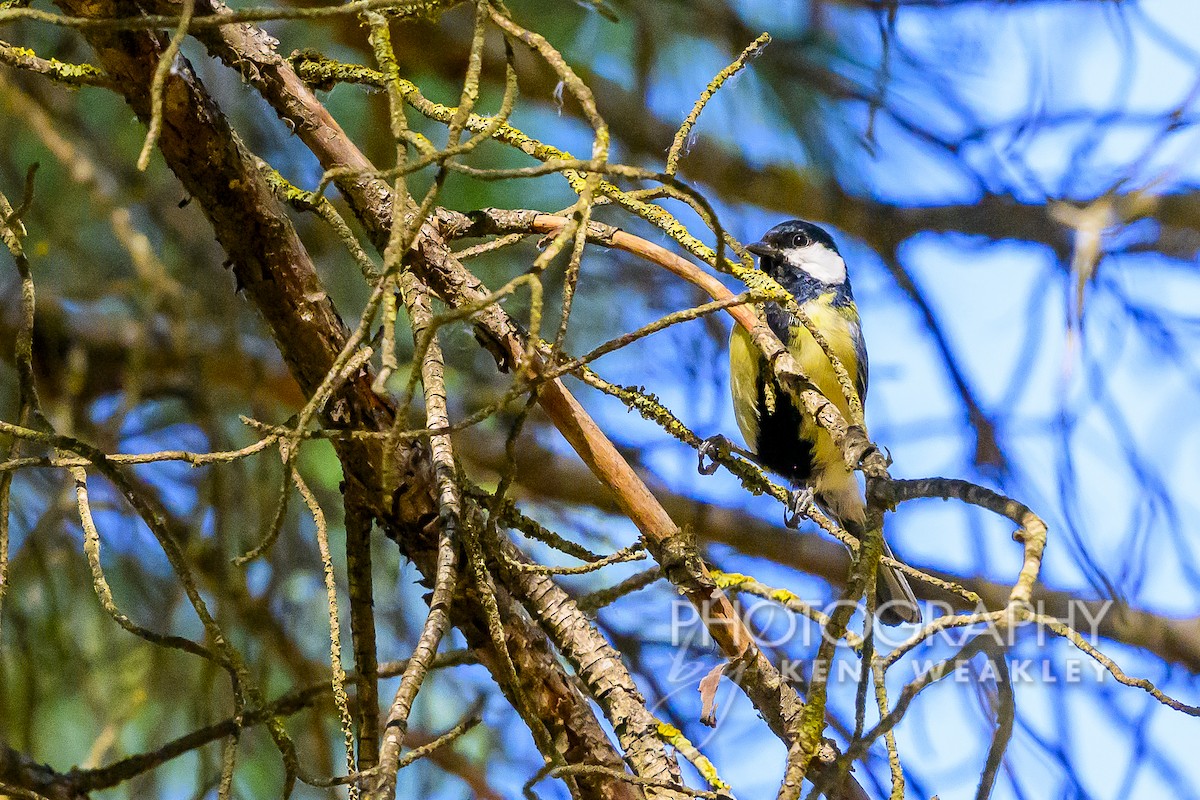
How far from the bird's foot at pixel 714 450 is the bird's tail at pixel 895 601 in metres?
0.53

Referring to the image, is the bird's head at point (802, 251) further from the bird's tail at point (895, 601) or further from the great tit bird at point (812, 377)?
the bird's tail at point (895, 601)

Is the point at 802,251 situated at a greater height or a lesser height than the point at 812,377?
greater

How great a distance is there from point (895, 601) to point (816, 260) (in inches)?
30.1

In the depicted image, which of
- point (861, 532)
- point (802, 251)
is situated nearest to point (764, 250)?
point (802, 251)

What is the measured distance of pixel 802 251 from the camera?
97.7 inches

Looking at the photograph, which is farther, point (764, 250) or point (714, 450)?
point (764, 250)

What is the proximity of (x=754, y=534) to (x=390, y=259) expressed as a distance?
196 centimetres

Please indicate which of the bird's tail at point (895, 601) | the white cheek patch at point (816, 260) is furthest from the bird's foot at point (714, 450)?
the white cheek patch at point (816, 260)

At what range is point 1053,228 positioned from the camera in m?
2.38

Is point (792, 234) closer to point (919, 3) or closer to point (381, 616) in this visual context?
point (919, 3)

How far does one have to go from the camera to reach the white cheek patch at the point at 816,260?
2473 millimetres

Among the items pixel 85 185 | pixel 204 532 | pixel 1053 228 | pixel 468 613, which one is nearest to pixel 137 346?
pixel 85 185

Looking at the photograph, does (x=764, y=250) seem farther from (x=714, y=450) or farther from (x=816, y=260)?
(x=714, y=450)

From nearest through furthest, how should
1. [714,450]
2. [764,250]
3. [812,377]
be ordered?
[714,450], [812,377], [764,250]
